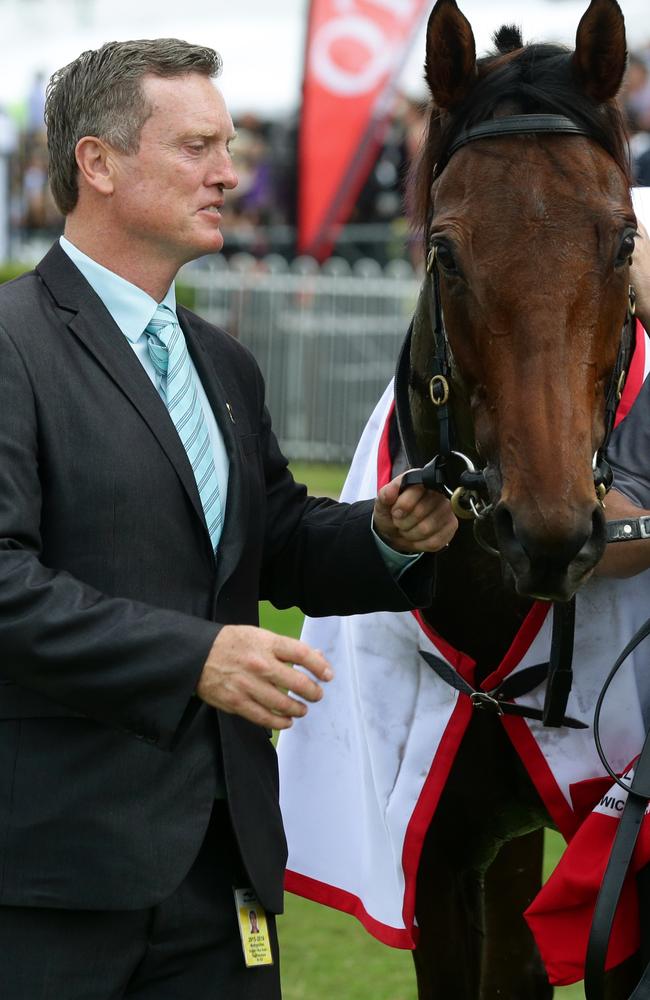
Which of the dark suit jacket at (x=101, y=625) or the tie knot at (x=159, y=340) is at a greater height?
the tie knot at (x=159, y=340)

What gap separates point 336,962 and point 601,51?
9.94 feet

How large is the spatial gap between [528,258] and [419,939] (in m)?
1.66

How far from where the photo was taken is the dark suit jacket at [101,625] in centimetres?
215

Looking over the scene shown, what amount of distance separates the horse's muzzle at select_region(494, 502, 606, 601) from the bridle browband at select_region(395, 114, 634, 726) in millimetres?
109

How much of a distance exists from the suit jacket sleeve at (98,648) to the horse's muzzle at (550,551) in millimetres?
471

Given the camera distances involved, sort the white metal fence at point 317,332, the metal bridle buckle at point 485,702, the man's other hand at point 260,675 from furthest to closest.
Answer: the white metal fence at point 317,332 < the metal bridle buckle at point 485,702 < the man's other hand at point 260,675

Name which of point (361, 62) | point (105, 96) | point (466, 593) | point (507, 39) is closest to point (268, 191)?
point (361, 62)

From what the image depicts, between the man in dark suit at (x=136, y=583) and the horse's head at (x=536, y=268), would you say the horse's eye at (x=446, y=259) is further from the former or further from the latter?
the man in dark suit at (x=136, y=583)

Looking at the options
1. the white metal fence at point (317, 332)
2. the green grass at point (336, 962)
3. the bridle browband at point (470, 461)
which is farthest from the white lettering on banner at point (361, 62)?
the bridle browband at point (470, 461)

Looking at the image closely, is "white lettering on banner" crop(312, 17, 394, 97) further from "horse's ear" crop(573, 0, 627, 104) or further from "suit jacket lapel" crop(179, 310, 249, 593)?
"horse's ear" crop(573, 0, 627, 104)

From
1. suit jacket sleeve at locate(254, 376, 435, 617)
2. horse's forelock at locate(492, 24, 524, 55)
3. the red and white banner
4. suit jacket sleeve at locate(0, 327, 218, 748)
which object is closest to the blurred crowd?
the red and white banner

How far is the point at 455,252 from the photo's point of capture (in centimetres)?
238

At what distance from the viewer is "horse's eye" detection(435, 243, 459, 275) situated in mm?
2402

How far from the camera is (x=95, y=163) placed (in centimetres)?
253
